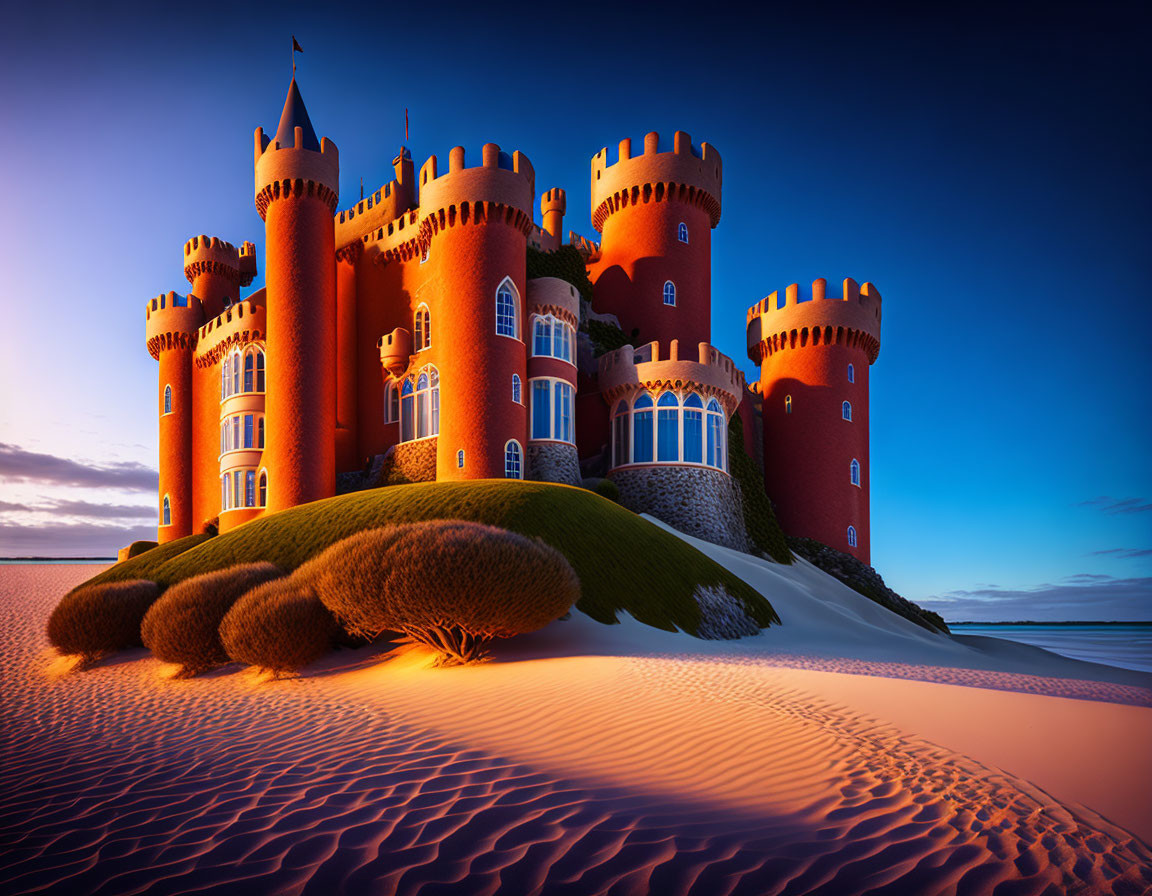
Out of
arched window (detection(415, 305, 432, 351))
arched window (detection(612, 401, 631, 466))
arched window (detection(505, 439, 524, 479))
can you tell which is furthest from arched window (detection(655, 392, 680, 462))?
arched window (detection(415, 305, 432, 351))

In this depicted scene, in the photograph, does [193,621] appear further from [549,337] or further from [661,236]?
[661,236]

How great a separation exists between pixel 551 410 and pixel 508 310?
4.40 m

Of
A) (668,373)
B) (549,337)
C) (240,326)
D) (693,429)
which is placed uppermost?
(240,326)

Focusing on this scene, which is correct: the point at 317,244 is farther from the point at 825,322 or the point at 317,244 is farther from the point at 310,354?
the point at 825,322

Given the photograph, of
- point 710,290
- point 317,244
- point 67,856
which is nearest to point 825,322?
point 710,290

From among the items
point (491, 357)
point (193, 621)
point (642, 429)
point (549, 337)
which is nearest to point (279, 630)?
point (193, 621)

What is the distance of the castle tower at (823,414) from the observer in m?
36.8

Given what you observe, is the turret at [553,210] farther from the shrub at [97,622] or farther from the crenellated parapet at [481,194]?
the shrub at [97,622]

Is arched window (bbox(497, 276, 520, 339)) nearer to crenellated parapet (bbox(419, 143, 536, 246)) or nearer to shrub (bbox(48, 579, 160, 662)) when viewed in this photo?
crenellated parapet (bbox(419, 143, 536, 246))

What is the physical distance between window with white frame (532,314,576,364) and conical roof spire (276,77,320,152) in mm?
12218

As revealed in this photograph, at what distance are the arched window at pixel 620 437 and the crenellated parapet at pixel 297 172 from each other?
15.3 m

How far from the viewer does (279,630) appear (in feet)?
38.1

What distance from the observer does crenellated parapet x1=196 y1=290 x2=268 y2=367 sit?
110ft

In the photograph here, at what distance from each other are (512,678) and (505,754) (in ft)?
11.3
